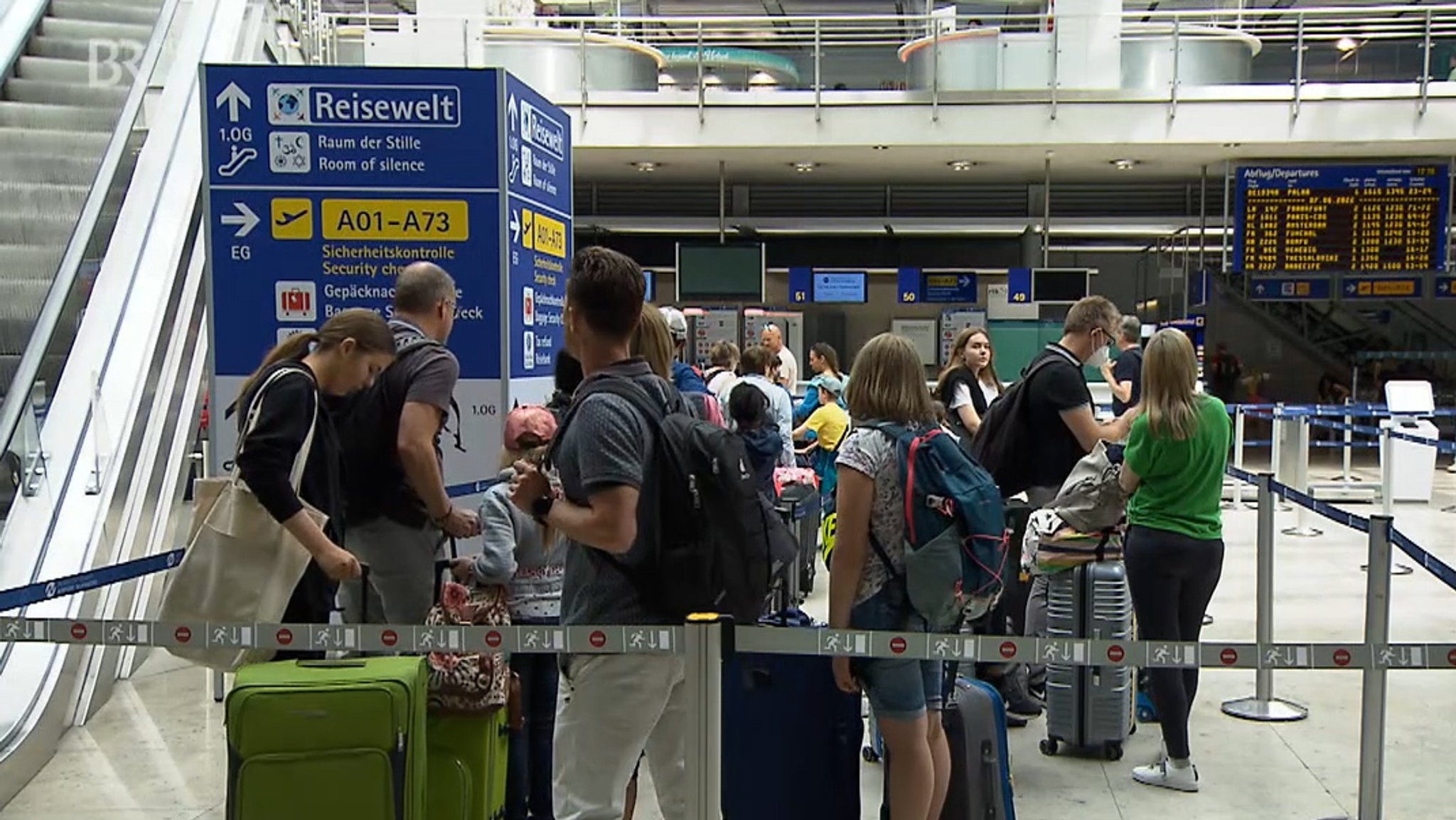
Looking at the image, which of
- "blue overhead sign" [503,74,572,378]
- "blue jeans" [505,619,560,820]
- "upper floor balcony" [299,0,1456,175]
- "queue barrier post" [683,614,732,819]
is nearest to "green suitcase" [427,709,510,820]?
"blue jeans" [505,619,560,820]

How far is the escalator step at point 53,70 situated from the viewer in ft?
20.9

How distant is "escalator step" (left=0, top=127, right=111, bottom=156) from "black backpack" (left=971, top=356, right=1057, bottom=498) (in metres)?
4.62

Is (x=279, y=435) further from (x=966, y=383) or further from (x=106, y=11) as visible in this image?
(x=106, y=11)

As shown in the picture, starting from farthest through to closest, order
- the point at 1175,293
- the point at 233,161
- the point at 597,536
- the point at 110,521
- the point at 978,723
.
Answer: the point at 1175,293, the point at 110,521, the point at 233,161, the point at 978,723, the point at 597,536

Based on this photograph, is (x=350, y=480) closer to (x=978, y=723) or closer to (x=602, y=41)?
(x=978, y=723)

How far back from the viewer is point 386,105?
181 inches

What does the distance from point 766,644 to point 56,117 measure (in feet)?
18.1

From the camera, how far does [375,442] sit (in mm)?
3541

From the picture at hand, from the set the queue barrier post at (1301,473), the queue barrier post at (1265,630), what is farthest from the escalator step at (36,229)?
the queue barrier post at (1301,473)

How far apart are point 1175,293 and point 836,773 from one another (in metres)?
16.9

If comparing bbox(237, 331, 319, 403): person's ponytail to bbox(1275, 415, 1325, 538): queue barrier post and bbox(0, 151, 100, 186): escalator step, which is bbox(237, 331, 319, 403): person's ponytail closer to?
bbox(0, 151, 100, 186): escalator step

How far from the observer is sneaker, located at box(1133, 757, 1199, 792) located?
4.15 meters

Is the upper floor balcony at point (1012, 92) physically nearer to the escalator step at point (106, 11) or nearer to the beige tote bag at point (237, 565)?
the escalator step at point (106, 11)

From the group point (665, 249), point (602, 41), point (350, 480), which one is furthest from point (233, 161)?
point (665, 249)
